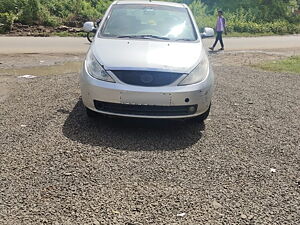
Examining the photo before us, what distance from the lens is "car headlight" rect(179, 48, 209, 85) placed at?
441cm

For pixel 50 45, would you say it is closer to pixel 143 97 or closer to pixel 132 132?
pixel 132 132

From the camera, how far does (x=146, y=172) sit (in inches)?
142

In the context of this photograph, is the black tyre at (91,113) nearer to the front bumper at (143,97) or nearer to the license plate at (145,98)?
the front bumper at (143,97)

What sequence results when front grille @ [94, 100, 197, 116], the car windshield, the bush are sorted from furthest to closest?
the bush
the car windshield
front grille @ [94, 100, 197, 116]

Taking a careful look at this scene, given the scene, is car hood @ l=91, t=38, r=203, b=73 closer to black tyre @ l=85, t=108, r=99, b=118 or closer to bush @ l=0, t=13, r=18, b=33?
black tyre @ l=85, t=108, r=99, b=118

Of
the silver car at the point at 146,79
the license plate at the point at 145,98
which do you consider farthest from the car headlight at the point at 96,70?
the license plate at the point at 145,98

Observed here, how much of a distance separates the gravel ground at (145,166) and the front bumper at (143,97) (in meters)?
0.31

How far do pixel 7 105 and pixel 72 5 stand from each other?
17.0m

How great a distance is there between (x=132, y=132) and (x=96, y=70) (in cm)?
91

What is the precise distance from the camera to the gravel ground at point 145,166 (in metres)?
2.94


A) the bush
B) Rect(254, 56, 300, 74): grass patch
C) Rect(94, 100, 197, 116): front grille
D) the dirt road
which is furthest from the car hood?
the bush

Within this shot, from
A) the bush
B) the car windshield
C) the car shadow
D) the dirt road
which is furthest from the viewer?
the bush

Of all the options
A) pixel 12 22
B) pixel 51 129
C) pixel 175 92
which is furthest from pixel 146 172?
pixel 12 22

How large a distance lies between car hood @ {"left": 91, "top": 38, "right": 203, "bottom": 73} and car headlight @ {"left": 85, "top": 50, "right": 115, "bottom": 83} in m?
0.06
